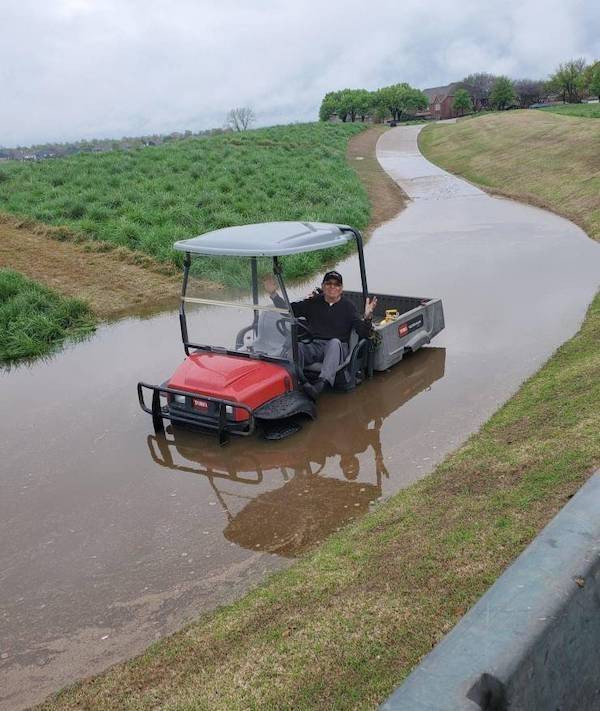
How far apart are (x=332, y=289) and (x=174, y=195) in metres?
13.5

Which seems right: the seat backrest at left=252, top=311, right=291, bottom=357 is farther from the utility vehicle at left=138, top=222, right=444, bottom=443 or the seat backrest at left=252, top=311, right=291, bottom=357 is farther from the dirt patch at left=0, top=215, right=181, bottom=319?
the dirt patch at left=0, top=215, right=181, bottom=319

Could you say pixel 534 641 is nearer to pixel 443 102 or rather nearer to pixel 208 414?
pixel 208 414

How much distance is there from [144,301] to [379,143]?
40.4 meters

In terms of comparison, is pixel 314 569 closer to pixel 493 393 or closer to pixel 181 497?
pixel 181 497

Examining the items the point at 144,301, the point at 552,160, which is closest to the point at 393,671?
the point at 144,301

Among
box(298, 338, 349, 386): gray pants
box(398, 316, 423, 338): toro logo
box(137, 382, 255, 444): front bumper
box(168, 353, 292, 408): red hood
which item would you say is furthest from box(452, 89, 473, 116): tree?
box(137, 382, 255, 444): front bumper

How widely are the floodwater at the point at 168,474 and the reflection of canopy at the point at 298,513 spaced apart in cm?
2

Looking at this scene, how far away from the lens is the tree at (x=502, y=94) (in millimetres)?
91750

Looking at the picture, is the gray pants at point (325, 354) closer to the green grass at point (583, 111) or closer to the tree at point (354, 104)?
the green grass at point (583, 111)

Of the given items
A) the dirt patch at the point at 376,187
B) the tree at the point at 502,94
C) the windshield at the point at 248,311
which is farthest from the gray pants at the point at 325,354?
the tree at the point at 502,94

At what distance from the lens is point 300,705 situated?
3.19m

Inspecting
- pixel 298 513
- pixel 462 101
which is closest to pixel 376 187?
pixel 298 513

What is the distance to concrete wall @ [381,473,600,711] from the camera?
1.17 meters

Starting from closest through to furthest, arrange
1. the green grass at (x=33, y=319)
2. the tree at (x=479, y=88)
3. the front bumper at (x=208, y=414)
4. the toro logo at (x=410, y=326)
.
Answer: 1. the front bumper at (x=208, y=414)
2. the toro logo at (x=410, y=326)
3. the green grass at (x=33, y=319)
4. the tree at (x=479, y=88)
